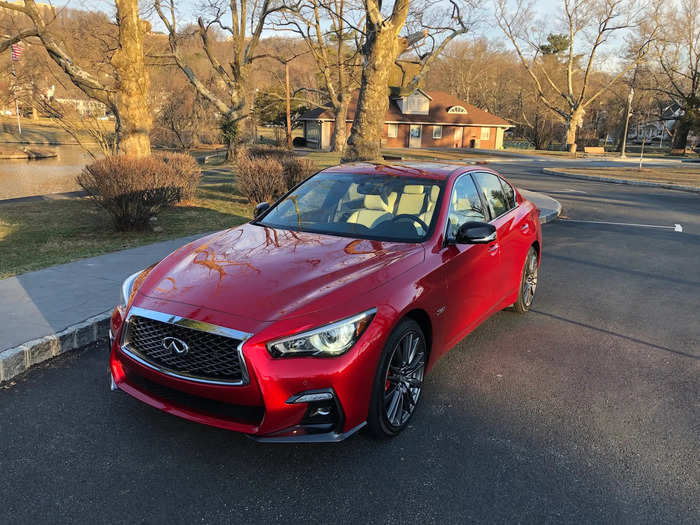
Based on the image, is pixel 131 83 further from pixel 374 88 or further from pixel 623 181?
pixel 623 181

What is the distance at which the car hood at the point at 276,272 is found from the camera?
2982 millimetres

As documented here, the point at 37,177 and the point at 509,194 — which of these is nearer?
the point at 509,194

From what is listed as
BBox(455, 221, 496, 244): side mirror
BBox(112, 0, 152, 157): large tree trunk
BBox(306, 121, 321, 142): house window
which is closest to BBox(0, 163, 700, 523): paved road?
BBox(455, 221, 496, 244): side mirror

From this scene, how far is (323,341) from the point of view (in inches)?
111

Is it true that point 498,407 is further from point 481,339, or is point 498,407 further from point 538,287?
point 538,287

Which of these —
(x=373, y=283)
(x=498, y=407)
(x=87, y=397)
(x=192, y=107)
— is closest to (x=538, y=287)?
(x=498, y=407)

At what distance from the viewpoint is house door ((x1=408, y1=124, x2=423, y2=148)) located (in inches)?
2181

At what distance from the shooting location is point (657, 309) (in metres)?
6.08

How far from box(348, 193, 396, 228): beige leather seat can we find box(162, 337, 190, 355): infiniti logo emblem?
6.05 feet

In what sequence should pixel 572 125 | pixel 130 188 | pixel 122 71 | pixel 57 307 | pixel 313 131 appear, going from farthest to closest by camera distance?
pixel 572 125, pixel 313 131, pixel 122 71, pixel 130 188, pixel 57 307

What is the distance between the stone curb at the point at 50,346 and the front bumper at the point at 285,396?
1.80 metres

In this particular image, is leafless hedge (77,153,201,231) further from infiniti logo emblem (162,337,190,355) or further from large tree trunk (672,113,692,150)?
large tree trunk (672,113,692,150)

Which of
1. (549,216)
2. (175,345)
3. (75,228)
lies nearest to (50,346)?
(175,345)

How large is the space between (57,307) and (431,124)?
53.8 metres
